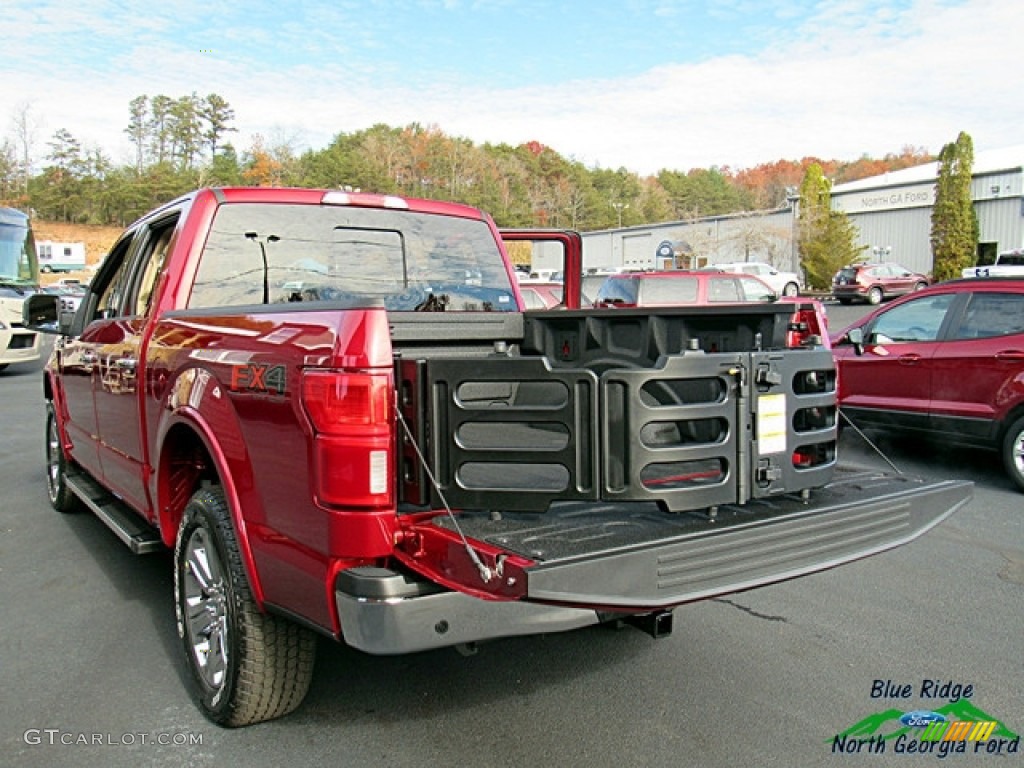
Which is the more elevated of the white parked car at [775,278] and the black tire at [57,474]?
the white parked car at [775,278]

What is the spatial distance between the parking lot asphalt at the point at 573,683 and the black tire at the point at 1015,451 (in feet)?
7.21

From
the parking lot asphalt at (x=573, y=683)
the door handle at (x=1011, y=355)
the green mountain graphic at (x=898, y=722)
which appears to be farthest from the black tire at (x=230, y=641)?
the door handle at (x=1011, y=355)

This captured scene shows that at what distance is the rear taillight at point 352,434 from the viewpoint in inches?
104

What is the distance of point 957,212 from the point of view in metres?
39.1

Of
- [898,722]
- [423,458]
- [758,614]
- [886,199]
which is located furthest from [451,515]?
[886,199]

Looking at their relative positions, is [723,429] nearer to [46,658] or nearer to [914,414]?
[46,658]

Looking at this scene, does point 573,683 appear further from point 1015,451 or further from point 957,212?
point 957,212

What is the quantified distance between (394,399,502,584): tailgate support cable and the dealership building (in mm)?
23907

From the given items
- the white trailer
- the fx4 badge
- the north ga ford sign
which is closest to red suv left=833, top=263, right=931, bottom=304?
Answer: the north ga ford sign

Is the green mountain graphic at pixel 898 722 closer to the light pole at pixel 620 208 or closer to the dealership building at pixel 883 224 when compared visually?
the dealership building at pixel 883 224

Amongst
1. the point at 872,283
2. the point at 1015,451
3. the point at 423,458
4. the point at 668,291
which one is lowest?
the point at 1015,451

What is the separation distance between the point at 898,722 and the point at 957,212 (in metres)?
41.1

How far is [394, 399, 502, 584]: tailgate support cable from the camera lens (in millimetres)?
2477

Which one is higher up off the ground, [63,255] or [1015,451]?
[63,255]
